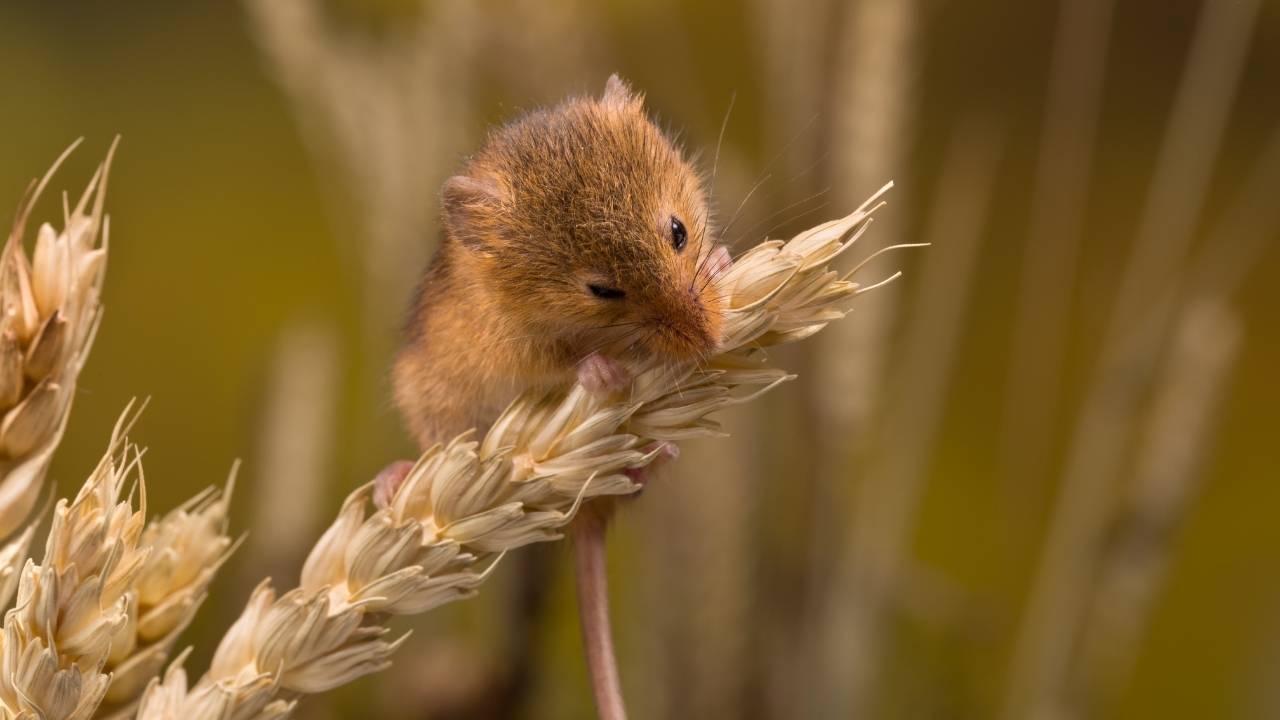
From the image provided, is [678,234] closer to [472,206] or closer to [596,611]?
[472,206]

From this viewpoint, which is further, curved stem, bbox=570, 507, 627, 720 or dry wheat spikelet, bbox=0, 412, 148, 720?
curved stem, bbox=570, 507, 627, 720

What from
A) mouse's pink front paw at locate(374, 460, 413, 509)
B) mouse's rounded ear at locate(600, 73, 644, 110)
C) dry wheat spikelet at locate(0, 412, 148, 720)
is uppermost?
mouse's rounded ear at locate(600, 73, 644, 110)

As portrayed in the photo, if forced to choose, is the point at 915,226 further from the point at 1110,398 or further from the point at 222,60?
the point at 222,60

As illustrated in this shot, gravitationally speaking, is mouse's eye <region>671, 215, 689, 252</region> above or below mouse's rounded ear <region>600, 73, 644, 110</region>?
below

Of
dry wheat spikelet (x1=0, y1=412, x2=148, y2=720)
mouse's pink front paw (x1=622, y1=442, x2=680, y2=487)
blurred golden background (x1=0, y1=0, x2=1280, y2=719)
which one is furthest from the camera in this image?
blurred golden background (x1=0, y1=0, x2=1280, y2=719)

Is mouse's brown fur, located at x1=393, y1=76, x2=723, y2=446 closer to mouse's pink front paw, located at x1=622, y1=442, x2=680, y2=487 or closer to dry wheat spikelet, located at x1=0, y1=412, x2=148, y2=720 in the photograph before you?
mouse's pink front paw, located at x1=622, y1=442, x2=680, y2=487

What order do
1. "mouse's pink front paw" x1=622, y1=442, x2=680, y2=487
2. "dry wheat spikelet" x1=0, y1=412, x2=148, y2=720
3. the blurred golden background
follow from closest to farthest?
"dry wheat spikelet" x1=0, y1=412, x2=148, y2=720
"mouse's pink front paw" x1=622, y1=442, x2=680, y2=487
the blurred golden background

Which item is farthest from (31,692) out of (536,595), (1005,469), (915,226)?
(915,226)

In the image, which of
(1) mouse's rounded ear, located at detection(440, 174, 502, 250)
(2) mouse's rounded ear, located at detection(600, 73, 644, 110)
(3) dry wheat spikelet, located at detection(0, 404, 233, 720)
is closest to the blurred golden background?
(2) mouse's rounded ear, located at detection(600, 73, 644, 110)

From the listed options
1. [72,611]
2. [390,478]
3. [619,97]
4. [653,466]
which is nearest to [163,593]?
[72,611]
